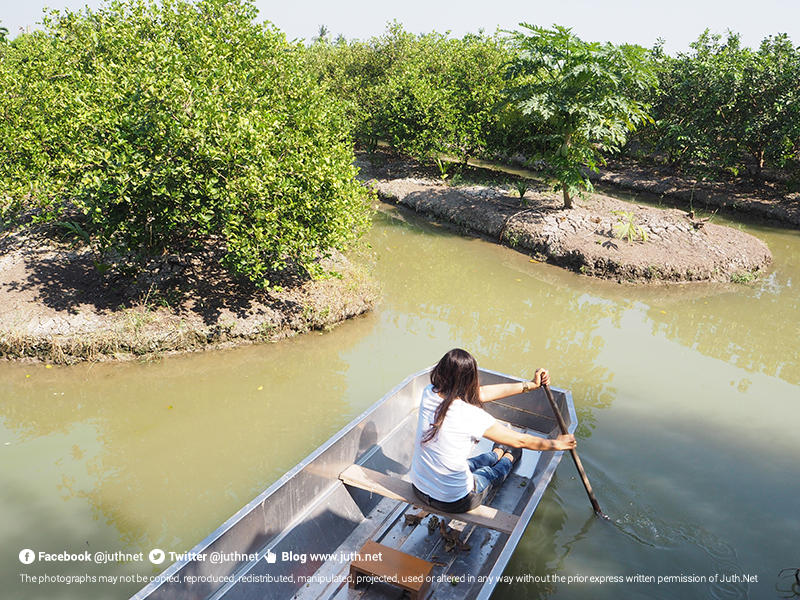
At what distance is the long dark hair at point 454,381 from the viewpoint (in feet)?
12.4

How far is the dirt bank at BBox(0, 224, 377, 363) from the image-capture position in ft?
23.1

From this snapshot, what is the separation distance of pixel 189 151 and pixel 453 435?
4.91 metres

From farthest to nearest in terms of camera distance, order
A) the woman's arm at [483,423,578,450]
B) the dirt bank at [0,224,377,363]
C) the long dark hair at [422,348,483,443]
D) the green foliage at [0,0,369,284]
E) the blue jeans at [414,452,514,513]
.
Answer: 1. the dirt bank at [0,224,377,363]
2. the green foliage at [0,0,369,284]
3. the blue jeans at [414,452,514,513]
4. the woman's arm at [483,423,578,450]
5. the long dark hair at [422,348,483,443]

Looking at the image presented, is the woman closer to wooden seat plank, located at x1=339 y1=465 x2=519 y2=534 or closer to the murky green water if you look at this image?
wooden seat plank, located at x1=339 y1=465 x2=519 y2=534

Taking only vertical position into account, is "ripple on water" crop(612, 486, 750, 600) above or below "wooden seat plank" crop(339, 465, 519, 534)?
below

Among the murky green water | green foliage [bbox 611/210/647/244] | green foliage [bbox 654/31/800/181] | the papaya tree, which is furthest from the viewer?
green foliage [bbox 654/31/800/181]

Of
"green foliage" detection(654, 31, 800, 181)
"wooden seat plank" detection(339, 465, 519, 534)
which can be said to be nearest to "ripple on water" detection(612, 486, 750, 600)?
"wooden seat plank" detection(339, 465, 519, 534)

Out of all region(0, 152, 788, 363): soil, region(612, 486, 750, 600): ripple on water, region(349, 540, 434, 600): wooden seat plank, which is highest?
region(0, 152, 788, 363): soil

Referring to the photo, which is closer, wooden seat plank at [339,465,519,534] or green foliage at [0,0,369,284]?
wooden seat plank at [339,465,519,534]

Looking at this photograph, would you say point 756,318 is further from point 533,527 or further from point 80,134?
point 80,134

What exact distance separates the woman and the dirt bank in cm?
435

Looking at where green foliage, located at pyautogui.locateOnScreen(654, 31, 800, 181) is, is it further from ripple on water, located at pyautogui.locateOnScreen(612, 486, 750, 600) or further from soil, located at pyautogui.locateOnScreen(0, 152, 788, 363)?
ripple on water, located at pyautogui.locateOnScreen(612, 486, 750, 600)

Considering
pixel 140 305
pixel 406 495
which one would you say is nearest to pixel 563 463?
pixel 406 495

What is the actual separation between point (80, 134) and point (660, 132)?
2004 cm
